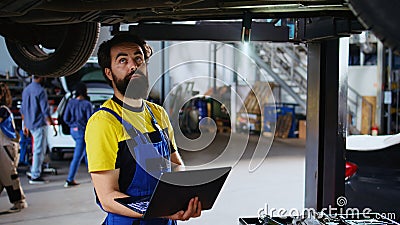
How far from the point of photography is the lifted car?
1204 millimetres

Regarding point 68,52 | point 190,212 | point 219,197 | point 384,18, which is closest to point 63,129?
point 219,197

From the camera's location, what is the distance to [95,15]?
2.32m

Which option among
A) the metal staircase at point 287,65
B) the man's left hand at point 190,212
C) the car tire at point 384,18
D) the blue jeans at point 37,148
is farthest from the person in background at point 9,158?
the metal staircase at point 287,65

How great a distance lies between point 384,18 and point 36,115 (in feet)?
17.2

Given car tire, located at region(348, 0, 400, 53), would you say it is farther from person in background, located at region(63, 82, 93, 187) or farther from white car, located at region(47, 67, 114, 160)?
white car, located at region(47, 67, 114, 160)

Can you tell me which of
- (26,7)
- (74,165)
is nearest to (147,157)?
(26,7)

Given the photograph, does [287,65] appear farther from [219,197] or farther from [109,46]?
[109,46]

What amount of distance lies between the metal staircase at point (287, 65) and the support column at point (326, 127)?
8.03 metres

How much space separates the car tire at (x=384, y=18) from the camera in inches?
45.7

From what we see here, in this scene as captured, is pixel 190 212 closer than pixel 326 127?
Yes

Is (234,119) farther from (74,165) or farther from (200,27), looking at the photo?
(200,27)

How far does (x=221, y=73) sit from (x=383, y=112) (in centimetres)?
447

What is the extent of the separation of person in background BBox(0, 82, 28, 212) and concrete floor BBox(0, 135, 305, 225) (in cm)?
15

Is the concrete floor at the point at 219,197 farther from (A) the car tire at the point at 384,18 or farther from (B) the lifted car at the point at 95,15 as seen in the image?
(A) the car tire at the point at 384,18
